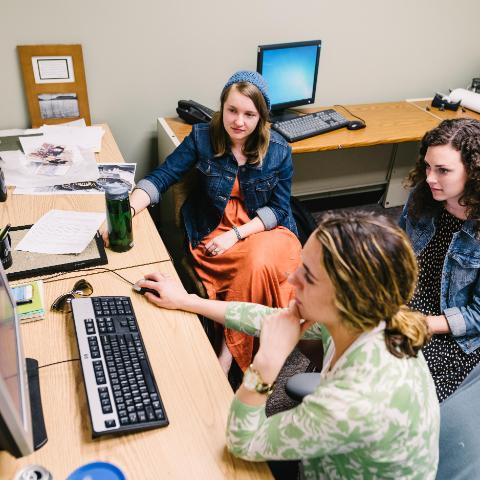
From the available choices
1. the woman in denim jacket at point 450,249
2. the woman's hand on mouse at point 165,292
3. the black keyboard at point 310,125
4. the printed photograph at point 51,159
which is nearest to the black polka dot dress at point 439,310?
the woman in denim jacket at point 450,249

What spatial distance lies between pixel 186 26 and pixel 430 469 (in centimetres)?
221

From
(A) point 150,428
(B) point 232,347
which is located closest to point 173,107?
(B) point 232,347

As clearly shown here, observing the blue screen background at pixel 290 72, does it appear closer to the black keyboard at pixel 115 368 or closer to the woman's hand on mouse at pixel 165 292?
the woman's hand on mouse at pixel 165 292

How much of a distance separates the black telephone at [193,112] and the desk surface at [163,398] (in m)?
1.18

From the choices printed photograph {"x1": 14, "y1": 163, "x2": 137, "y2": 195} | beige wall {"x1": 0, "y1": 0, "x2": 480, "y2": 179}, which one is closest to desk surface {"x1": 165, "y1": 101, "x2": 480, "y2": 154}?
beige wall {"x1": 0, "y1": 0, "x2": 480, "y2": 179}

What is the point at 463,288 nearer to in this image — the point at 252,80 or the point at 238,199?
the point at 238,199

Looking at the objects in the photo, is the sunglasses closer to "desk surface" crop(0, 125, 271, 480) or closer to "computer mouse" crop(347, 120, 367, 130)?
"desk surface" crop(0, 125, 271, 480)

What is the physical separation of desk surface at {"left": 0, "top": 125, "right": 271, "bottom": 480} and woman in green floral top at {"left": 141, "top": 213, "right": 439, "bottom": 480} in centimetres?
8

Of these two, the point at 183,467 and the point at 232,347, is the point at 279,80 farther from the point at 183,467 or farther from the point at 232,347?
the point at 183,467

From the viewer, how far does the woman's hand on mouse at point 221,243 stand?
189 centimetres

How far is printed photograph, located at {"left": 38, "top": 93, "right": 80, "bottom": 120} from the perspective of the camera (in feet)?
7.41

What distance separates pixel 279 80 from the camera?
251 centimetres

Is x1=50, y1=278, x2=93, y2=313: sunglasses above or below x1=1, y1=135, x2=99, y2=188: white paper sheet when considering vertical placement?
below

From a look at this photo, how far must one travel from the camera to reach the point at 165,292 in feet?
→ 4.23
